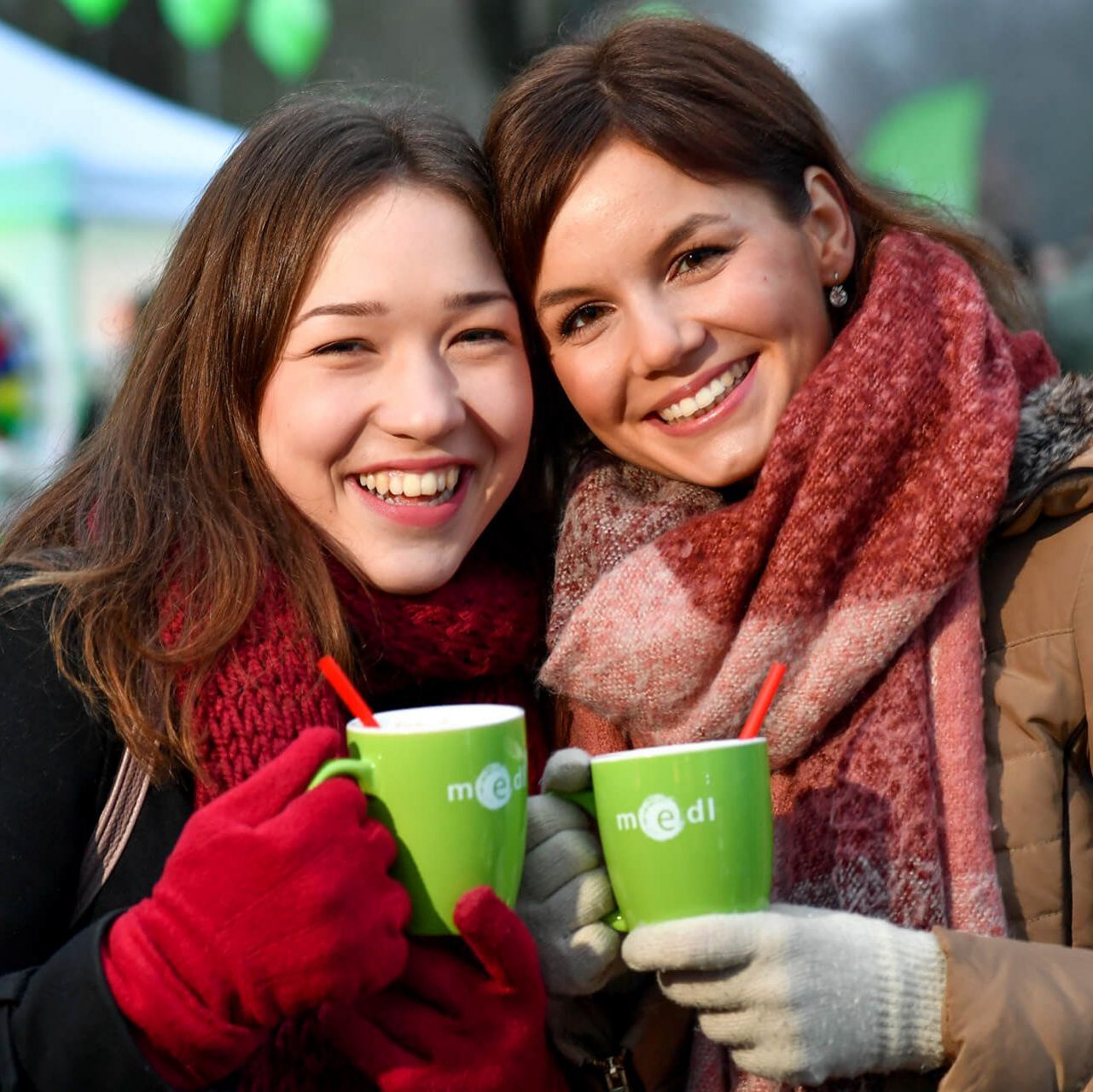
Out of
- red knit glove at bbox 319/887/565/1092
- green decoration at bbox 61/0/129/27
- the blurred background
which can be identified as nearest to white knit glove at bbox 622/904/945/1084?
red knit glove at bbox 319/887/565/1092

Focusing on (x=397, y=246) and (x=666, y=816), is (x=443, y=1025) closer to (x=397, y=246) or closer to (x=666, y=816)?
(x=666, y=816)

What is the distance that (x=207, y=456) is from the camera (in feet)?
6.12

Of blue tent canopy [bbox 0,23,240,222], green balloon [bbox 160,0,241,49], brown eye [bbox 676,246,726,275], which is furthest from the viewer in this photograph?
green balloon [bbox 160,0,241,49]

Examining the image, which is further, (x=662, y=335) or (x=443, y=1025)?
(x=662, y=335)

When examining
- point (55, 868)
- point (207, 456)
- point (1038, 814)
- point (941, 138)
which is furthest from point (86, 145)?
point (1038, 814)

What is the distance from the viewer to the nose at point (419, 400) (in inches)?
70.4

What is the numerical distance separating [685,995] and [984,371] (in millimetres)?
875

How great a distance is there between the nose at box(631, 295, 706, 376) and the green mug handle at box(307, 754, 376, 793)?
0.74 m

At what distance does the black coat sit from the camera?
1.37 meters

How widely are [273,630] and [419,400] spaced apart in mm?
344

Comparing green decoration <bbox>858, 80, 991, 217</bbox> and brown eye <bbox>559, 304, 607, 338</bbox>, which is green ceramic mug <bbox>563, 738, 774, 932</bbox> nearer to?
A: brown eye <bbox>559, 304, 607, 338</bbox>

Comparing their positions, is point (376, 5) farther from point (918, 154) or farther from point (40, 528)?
point (40, 528)

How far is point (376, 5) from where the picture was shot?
6.47 metres

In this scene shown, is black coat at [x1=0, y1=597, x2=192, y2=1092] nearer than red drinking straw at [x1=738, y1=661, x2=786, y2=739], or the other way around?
black coat at [x1=0, y1=597, x2=192, y2=1092]
